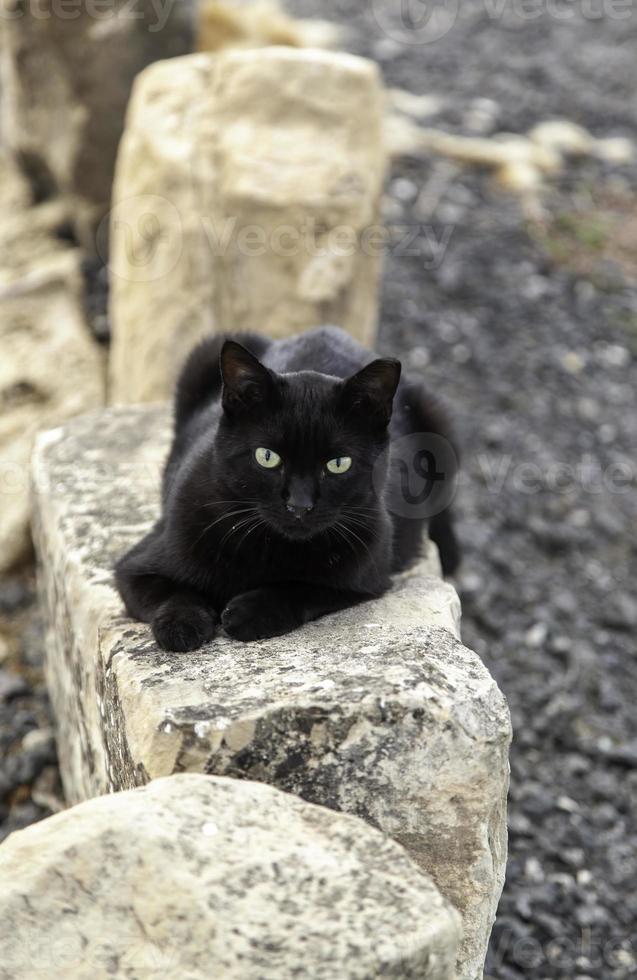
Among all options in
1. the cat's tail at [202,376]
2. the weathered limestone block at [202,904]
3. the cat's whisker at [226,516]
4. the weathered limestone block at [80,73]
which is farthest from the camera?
the weathered limestone block at [80,73]

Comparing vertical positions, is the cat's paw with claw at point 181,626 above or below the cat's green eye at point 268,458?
below

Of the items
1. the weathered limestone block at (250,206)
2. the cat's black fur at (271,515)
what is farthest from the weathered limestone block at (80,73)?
the cat's black fur at (271,515)

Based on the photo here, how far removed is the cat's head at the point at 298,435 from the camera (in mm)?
2621

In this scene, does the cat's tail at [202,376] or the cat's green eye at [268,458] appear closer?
the cat's green eye at [268,458]

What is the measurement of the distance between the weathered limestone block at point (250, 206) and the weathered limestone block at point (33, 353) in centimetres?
51

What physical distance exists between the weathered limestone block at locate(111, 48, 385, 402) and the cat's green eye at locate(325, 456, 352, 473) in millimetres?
2251

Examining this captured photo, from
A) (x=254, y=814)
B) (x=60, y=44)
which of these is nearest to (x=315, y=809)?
(x=254, y=814)

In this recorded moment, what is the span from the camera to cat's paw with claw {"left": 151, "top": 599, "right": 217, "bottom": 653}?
263cm

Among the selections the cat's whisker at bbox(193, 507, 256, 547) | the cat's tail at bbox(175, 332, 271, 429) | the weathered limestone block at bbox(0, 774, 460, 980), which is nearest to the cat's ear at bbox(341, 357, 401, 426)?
the cat's whisker at bbox(193, 507, 256, 547)

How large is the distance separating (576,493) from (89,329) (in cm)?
280

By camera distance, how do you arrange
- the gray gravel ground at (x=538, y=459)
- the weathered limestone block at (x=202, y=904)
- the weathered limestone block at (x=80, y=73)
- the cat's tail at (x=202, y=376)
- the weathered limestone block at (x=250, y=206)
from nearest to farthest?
the weathered limestone block at (x=202, y=904) → the cat's tail at (x=202, y=376) → the gray gravel ground at (x=538, y=459) → the weathered limestone block at (x=250, y=206) → the weathered limestone block at (x=80, y=73)

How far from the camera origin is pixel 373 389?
8.78 ft

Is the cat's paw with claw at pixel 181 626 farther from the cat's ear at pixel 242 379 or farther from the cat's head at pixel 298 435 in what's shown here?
the cat's ear at pixel 242 379

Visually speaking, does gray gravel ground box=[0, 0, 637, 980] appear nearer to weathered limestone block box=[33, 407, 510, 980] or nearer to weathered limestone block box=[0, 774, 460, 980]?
weathered limestone block box=[33, 407, 510, 980]
